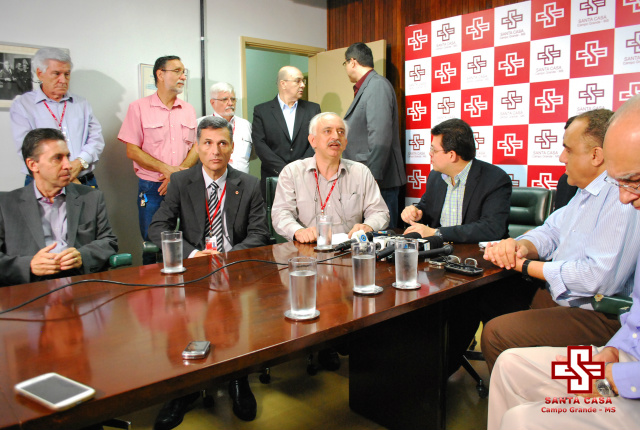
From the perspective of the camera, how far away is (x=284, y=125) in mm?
4266

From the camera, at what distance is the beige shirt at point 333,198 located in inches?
103

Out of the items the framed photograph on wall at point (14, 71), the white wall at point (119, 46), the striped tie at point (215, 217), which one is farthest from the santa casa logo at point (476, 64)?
the framed photograph on wall at point (14, 71)

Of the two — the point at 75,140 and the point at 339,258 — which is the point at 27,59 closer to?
the point at 75,140

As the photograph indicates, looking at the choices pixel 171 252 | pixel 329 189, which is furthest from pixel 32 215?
pixel 329 189

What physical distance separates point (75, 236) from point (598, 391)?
2.16 meters

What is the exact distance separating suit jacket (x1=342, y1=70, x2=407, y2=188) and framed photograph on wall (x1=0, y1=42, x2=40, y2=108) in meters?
2.54

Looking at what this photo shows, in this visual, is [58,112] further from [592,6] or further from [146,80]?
[592,6]

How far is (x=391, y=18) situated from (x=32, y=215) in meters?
3.94

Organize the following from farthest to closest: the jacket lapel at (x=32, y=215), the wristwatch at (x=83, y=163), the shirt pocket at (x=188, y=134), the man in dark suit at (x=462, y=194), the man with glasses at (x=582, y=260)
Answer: the shirt pocket at (x=188, y=134) < the wristwatch at (x=83, y=163) < the man in dark suit at (x=462, y=194) < the jacket lapel at (x=32, y=215) < the man with glasses at (x=582, y=260)

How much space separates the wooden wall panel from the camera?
4.35 meters

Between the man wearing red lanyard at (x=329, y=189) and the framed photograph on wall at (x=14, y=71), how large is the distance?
2396 millimetres

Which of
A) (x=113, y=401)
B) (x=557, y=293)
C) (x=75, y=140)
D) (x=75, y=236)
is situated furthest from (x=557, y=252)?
(x=75, y=140)

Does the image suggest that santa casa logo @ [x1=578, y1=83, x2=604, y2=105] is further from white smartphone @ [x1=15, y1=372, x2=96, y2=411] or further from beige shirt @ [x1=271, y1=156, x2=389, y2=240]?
white smartphone @ [x1=15, y1=372, x2=96, y2=411]

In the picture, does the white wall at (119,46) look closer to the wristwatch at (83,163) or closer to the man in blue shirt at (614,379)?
the wristwatch at (83,163)
